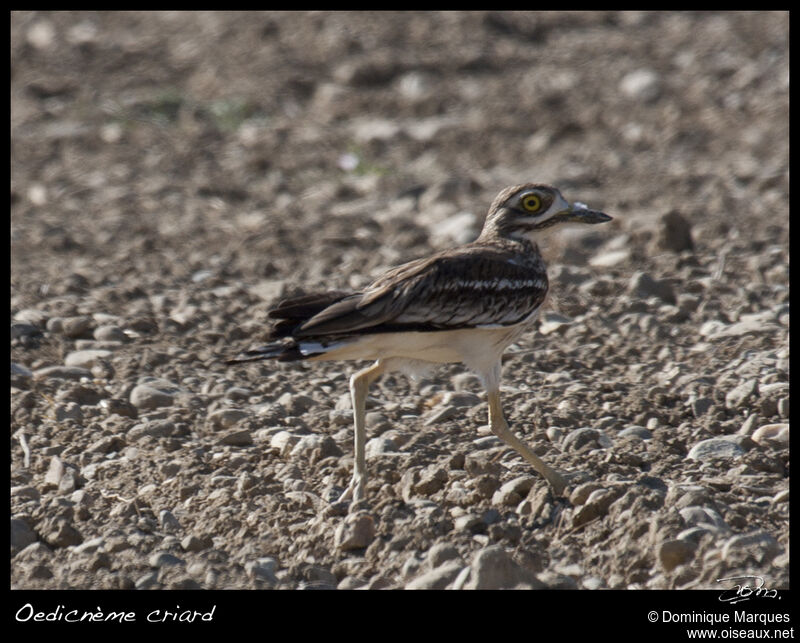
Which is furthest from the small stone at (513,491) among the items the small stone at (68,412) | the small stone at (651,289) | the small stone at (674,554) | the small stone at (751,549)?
the small stone at (651,289)

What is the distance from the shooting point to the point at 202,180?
10180 mm

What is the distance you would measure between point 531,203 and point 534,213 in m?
0.05

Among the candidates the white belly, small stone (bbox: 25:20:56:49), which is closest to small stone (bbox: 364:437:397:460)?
the white belly

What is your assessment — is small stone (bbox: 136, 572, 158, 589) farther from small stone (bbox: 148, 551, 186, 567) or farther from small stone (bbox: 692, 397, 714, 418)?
small stone (bbox: 692, 397, 714, 418)

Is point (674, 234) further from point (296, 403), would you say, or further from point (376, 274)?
point (296, 403)

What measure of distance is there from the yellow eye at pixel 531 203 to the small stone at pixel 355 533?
177 centimetres

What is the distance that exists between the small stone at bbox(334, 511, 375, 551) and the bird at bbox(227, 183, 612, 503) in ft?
0.72

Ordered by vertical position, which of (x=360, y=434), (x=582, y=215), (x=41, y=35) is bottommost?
(x=360, y=434)

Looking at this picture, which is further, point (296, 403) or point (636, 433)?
point (296, 403)

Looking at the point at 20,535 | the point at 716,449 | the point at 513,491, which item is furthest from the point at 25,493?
the point at 716,449

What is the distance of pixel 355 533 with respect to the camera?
4848 millimetres

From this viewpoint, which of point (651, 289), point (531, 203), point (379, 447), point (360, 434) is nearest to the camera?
point (360, 434)

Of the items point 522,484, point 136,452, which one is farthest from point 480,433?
point 136,452

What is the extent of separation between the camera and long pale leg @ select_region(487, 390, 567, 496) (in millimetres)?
5047
